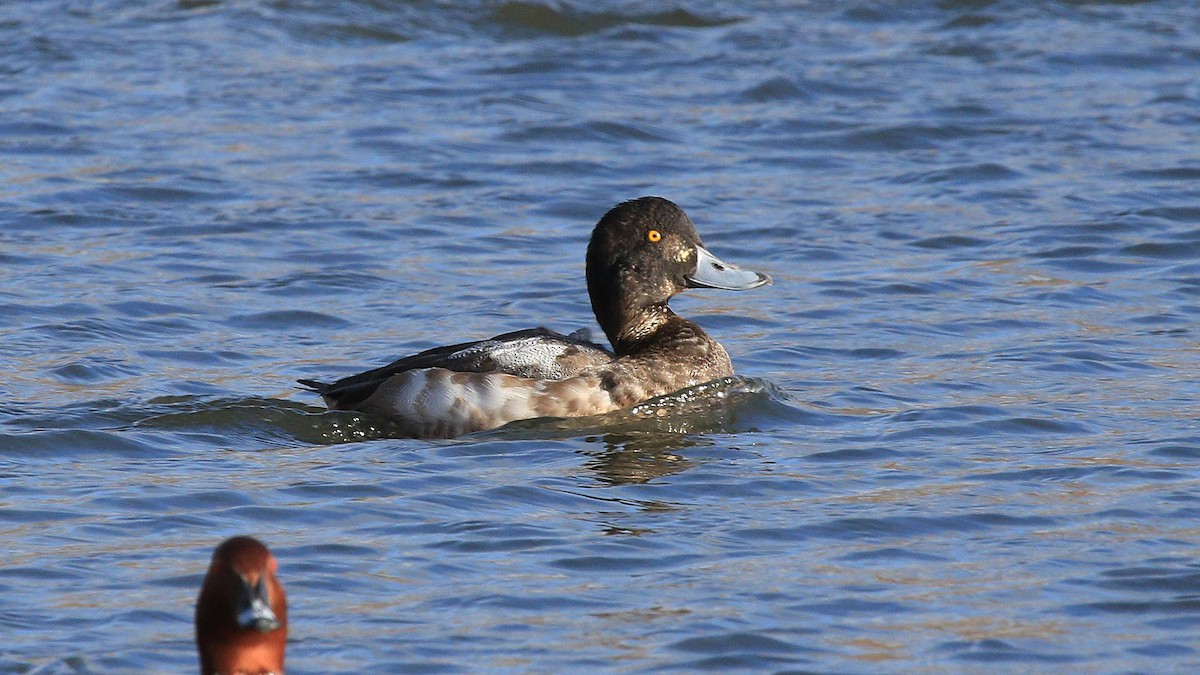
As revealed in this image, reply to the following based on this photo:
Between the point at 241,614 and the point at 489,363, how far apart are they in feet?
13.9

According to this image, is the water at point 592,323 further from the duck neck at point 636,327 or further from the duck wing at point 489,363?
the duck neck at point 636,327

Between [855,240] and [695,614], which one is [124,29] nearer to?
[855,240]

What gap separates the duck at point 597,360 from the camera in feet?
27.9

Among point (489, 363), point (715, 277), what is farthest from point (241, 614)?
point (715, 277)

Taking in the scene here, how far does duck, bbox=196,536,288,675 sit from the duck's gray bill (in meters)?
4.94

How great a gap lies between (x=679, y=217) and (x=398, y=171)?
5192 millimetres

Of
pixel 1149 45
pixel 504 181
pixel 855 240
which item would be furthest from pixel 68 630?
pixel 1149 45

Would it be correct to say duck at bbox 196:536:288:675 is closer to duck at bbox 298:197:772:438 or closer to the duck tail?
duck at bbox 298:197:772:438

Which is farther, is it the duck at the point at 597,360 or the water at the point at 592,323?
the duck at the point at 597,360

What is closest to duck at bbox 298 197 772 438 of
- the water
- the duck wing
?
the duck wing

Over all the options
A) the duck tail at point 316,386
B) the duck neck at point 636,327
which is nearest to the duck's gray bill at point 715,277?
the duck neck at point 636,327

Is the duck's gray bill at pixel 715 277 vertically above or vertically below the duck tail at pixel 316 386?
above

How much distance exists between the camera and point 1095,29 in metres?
18.5

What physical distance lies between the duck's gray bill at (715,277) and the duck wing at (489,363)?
81 cm
